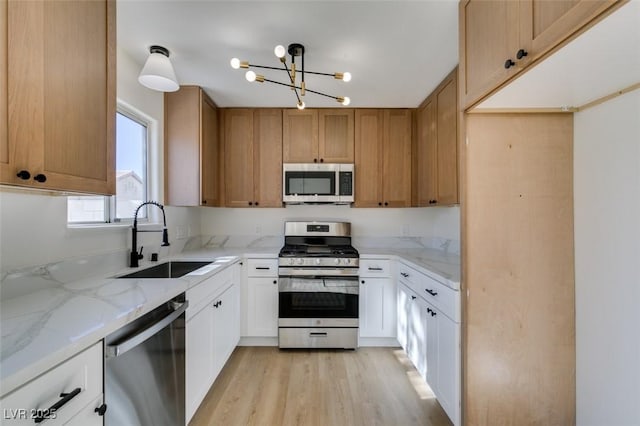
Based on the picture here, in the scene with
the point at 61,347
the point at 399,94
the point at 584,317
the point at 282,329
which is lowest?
the point at 282,329

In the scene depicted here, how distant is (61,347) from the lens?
760 millimetres

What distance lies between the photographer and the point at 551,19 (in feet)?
2.95

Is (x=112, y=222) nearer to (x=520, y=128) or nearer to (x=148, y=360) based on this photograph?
(x=148, y=360)

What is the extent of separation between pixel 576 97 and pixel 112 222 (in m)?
2.76

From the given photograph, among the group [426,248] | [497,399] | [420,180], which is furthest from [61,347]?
[426,248]

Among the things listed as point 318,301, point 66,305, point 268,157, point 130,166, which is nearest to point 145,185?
point 130,166

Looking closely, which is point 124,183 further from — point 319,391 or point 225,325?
point 319,391

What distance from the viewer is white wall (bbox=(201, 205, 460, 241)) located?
323 centimetres

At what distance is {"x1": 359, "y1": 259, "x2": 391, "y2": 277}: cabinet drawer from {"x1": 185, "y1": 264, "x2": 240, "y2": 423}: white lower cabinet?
121 cm

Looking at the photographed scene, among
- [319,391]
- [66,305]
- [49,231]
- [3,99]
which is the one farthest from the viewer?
[319,391]

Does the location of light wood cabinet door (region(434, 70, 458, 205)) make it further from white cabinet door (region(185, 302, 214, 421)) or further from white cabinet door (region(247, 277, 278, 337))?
white cabinet door (region(185, 302, 214, 421))

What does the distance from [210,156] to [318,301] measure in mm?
1790

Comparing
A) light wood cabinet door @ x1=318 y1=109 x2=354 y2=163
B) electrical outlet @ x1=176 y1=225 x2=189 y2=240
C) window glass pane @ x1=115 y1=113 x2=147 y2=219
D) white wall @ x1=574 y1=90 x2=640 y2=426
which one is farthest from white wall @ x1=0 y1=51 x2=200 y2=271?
white wall @ x1=574 y1=90 x2=640 y2=426

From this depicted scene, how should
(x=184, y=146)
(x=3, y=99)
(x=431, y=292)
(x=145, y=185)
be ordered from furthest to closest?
1. (x=184, y=146)
2. (x=145, y=185)
3. (x=431, y=292)
4. (x=3, y=99)
